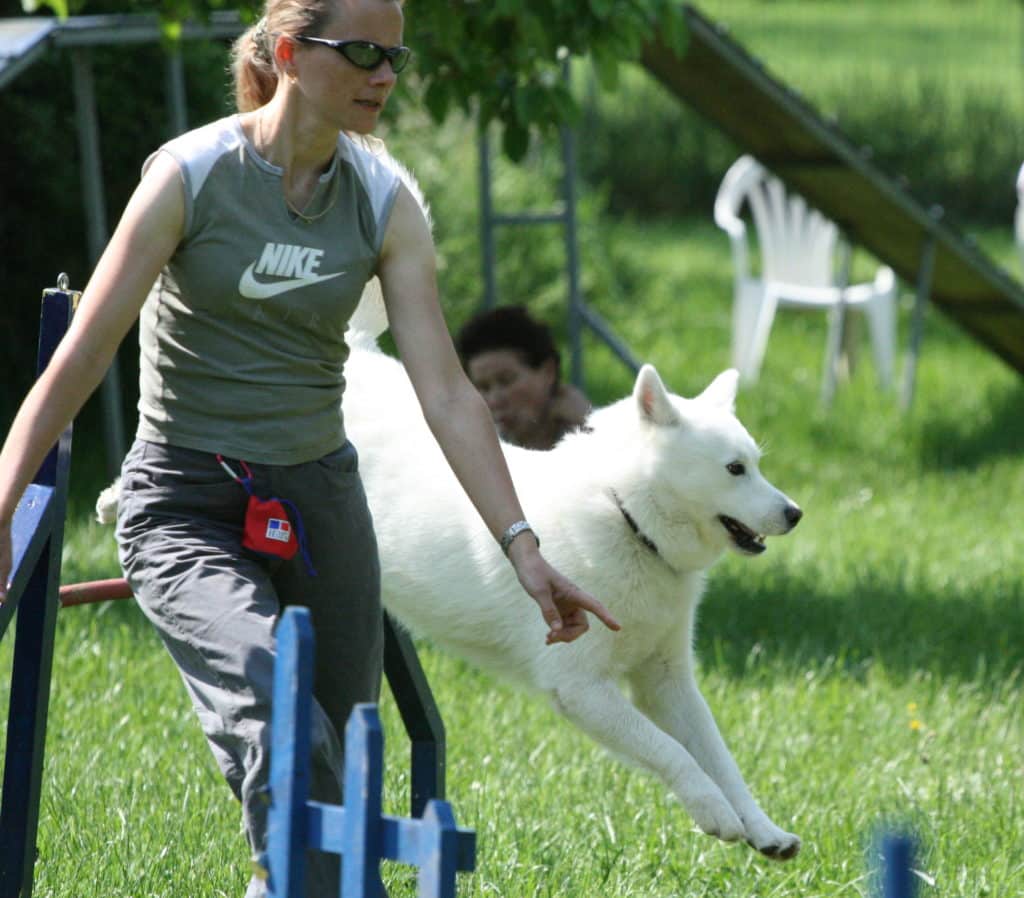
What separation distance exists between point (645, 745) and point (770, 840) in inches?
13.1

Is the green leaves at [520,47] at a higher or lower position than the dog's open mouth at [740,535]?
higher

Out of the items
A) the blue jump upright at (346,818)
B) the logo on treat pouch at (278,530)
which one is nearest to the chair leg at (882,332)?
the logo on treat pouch at (278,530)

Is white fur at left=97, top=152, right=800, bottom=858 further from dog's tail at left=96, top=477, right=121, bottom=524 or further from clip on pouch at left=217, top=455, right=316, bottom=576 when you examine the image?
clip on pouch at left=217, top=455, right=316, bottom=576

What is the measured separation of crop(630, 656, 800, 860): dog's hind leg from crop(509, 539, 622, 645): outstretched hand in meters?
0.89

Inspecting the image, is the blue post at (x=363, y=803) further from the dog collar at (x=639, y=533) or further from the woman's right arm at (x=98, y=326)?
the dog collar at (x=639, y=533)

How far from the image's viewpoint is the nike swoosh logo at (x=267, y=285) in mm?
2879

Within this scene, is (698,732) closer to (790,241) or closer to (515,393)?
(515,393)

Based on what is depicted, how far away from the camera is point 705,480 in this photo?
4090 millimetres

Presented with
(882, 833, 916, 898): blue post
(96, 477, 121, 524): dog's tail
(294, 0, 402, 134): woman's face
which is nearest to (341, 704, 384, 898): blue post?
(882, 833, 916, 898): blue post

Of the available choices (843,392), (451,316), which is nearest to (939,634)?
(843,392)

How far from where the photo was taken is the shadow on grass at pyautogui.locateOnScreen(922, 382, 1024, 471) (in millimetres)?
10242

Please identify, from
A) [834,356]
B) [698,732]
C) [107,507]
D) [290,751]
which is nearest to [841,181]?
[834,356]

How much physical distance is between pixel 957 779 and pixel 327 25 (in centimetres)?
308

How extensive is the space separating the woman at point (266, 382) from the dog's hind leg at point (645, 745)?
762 millimetres
